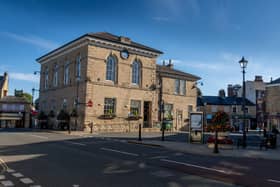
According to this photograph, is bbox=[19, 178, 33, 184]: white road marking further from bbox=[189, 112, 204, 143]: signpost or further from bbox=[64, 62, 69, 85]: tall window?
bbox=[64, 62, 69, 85]: tall window

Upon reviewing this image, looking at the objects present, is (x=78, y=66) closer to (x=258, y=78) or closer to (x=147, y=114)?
(x=147, y=114)

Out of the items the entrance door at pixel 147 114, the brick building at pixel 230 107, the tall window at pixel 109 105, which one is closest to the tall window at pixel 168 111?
the entrance door at pixel 147 114

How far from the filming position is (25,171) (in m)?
8.14

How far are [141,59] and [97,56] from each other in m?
6.74

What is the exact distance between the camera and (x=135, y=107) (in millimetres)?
35625

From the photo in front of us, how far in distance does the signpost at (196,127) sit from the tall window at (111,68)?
16252mm

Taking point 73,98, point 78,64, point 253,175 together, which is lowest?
point 253,175

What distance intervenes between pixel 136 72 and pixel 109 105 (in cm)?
618

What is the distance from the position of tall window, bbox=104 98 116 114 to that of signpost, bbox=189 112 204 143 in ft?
50.0

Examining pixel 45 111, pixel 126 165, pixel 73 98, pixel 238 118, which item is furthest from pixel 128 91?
pixel 238 118

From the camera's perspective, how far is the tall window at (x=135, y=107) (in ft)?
116

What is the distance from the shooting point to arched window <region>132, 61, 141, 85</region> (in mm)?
35875

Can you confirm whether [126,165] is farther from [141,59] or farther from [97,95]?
[141,59]

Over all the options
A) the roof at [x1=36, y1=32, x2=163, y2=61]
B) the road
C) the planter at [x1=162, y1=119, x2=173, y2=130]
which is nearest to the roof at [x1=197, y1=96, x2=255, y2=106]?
the planter at [x1=162, y1=119, x2=173, y2=130]
